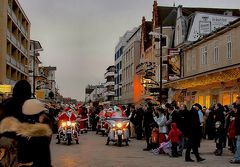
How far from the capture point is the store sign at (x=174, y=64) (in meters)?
44.7

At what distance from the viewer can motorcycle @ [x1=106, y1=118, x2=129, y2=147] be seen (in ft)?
71.2

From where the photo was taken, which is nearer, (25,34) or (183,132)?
(183,132)

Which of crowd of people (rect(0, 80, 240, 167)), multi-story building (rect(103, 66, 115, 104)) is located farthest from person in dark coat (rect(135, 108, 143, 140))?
multi-story building (rect(103, 66, 115, 104))

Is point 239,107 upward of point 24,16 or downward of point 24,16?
downward

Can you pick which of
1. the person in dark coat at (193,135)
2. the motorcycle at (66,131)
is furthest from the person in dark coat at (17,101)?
the motorcycle at (66,131)

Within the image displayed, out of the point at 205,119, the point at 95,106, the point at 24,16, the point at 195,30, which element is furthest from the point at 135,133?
the point at 24,16

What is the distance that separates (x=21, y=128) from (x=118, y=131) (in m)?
15.8

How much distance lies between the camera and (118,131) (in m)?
21.8

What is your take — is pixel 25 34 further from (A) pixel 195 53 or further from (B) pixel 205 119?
(B) pixel 205 119

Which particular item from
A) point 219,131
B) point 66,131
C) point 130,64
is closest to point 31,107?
point 219,131

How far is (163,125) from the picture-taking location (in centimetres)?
1822

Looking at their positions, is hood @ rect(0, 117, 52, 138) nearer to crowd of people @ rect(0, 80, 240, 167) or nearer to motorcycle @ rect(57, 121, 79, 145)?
crowd of people @ rect(0, 80, 240, 167)

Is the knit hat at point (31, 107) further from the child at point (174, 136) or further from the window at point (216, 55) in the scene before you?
the window at point (216, 55)

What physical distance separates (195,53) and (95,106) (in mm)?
9361
